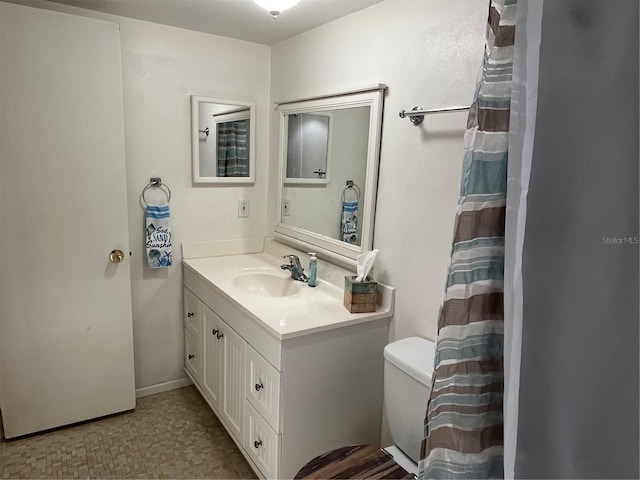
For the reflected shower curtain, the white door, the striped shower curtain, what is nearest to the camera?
the striped shower curtain

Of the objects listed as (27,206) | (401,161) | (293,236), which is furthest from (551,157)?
(27,206)

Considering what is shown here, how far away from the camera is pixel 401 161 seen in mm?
1734

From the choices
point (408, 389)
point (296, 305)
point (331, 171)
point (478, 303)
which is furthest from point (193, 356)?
point (478, 303)

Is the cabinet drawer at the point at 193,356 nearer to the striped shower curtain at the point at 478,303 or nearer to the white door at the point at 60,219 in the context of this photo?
the white door at the point at 60,219

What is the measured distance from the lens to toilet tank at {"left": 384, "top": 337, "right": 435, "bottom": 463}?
1.43 metres

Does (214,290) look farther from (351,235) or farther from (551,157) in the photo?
(551,157)

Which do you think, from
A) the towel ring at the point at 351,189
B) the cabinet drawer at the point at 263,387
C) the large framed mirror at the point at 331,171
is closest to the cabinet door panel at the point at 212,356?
the cabinet drawer at the point at 263,387

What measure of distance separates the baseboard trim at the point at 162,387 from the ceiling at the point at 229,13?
82.5 inches

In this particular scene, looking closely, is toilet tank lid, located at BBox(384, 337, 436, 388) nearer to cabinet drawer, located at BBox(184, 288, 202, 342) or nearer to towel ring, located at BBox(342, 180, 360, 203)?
towel ring, located at BBox(342, 180, 360, 203)

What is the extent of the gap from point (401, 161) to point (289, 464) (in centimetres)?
130

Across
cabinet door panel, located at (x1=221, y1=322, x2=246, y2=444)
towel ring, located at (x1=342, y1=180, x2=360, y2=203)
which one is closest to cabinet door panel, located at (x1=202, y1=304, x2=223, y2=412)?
cabinet door panel, located at (x1=221, y1=322, x2=246, y2=444)

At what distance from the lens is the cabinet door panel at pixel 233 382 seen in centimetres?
191

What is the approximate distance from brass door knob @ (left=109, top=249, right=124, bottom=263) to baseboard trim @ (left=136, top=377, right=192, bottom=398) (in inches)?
34.3

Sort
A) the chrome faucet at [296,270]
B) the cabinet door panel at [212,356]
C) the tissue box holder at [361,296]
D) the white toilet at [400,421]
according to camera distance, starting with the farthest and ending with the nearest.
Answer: the chrome faucet at [296,270], the cabinet door panel at [212,356], the tissue box holder at [361,296], the white toilet at [400,421]
